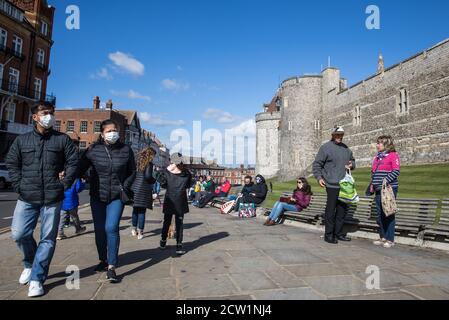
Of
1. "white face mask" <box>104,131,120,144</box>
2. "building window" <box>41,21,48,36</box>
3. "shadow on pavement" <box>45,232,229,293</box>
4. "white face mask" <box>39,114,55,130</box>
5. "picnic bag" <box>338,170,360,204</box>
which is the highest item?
"building window" <box>41,21,48,36</box>

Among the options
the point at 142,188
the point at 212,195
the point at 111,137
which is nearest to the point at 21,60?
the point at 212,195

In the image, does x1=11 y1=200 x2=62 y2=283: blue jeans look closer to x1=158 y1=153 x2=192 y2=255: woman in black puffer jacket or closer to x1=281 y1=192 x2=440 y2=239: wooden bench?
x1=158 y1=153 x2=192 y2=255: woman in black puffer jacket

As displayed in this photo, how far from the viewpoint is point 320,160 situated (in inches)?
236

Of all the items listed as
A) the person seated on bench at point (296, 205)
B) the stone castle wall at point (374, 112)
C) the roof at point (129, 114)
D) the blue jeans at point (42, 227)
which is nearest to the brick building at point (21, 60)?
the roof at point (129, 114)

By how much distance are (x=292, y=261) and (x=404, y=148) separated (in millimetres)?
24784

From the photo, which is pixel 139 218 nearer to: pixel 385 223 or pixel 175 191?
pixel 175 191

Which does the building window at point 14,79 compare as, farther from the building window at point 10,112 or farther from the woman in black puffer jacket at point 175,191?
the woman in black puffer jacket at point 175,191

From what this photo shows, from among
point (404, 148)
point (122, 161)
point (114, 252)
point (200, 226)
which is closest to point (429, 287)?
point (114, 252)

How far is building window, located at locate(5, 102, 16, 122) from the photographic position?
27981 millimetres

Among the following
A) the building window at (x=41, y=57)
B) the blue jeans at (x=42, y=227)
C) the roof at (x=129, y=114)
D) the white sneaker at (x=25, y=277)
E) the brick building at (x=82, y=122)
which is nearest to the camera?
the blue jeans at (x=42, y=227)

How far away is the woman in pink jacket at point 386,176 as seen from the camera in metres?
5.62

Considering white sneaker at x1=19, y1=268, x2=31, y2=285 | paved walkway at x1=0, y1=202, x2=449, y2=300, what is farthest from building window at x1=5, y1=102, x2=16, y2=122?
white sneaker at x1=19, y1=268, x2=31, y2=285

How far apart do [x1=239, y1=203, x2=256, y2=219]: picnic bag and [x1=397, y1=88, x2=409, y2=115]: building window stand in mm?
20787
